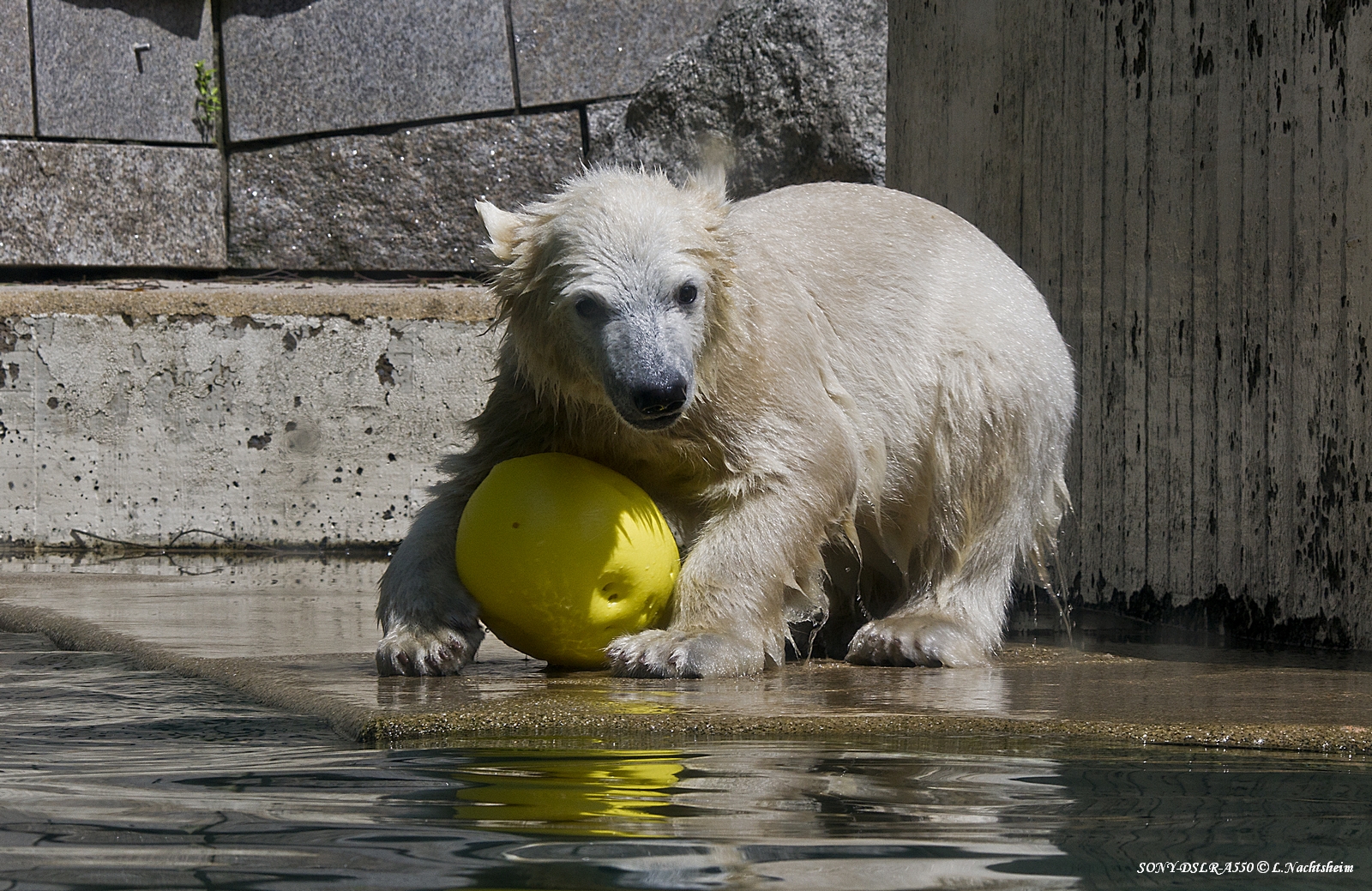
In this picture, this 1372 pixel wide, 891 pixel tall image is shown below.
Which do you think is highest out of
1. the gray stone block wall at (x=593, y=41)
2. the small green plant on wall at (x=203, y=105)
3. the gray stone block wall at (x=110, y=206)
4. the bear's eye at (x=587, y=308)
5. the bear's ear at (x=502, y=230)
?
the gray stone block wall at (x=593, y=41)

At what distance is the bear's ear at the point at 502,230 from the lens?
3471 mm

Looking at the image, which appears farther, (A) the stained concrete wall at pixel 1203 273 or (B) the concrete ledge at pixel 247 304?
(B) the concrete ledge at pixel 247 304

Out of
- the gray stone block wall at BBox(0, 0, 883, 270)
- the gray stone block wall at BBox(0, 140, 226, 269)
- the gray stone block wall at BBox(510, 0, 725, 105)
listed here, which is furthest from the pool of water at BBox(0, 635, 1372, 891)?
the gray stone block wall at BBox(510, 0, 725, 105)

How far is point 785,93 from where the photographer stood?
27.1 feet

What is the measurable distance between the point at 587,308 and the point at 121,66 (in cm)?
682

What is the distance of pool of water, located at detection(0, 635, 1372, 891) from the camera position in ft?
5.29

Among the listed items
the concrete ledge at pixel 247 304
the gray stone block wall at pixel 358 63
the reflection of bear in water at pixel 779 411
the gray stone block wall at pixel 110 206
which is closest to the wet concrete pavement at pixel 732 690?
the reflection of bear in water at pixel 779 411

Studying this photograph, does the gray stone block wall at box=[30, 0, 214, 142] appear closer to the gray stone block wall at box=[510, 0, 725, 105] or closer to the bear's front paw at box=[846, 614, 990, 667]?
the gray stone block wall at box=[510, 0, 725, 105]

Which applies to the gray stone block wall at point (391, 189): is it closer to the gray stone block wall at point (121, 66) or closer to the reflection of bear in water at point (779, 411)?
the gray stone block wall at point (121, 66)

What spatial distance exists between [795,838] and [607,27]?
839 centimetres

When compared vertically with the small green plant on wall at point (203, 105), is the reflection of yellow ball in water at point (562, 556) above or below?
below

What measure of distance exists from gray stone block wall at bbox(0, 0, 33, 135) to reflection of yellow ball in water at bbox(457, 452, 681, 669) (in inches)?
264

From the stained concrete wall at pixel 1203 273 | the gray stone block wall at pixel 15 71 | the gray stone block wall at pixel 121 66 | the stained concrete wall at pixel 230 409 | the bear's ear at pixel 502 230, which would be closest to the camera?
the bear's ear at pixel 502 230

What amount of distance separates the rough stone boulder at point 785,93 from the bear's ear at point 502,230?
4.69 meters
